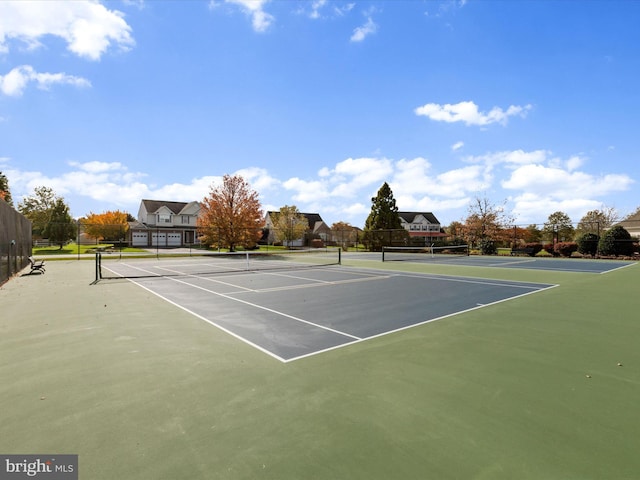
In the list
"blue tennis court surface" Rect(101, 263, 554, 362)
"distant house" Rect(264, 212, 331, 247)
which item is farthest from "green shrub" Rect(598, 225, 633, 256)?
"distant house" Rect(264, 212, 331, 247)

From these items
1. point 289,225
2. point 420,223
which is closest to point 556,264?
point 289,225

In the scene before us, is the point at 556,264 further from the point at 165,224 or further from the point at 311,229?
the point at 165,224

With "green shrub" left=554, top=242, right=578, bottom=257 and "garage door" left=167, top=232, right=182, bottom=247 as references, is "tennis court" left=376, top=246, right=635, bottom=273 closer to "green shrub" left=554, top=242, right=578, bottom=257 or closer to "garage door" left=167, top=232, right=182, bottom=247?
"green shrub" left=554, top=242, right=578, bottom=257

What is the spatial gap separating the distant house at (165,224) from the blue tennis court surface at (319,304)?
41231 millimetres

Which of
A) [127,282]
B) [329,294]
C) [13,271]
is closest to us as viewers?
[329,294]

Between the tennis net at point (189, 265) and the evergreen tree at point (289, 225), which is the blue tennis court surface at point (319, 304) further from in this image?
the evergreen tree at point (289, 225)

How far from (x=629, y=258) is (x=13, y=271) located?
37.0m

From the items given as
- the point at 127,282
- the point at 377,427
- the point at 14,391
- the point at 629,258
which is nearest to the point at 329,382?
the point at 377,427

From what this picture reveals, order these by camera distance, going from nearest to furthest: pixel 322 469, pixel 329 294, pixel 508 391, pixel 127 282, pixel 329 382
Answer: pixel 322 469, pixel 508 391, pixel 329 382, pixel 329 294, pixel 127 282

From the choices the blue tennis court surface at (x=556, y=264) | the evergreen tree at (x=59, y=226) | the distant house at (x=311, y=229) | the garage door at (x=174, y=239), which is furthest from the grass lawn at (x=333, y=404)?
the distant house at (x=311, y=229)

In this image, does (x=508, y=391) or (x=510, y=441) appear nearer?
(x=510, y=441)

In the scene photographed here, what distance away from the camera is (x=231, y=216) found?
31.9 meters

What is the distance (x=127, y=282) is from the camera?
40.9 feet

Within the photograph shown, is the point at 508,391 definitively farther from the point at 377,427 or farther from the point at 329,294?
the point at 329,294
